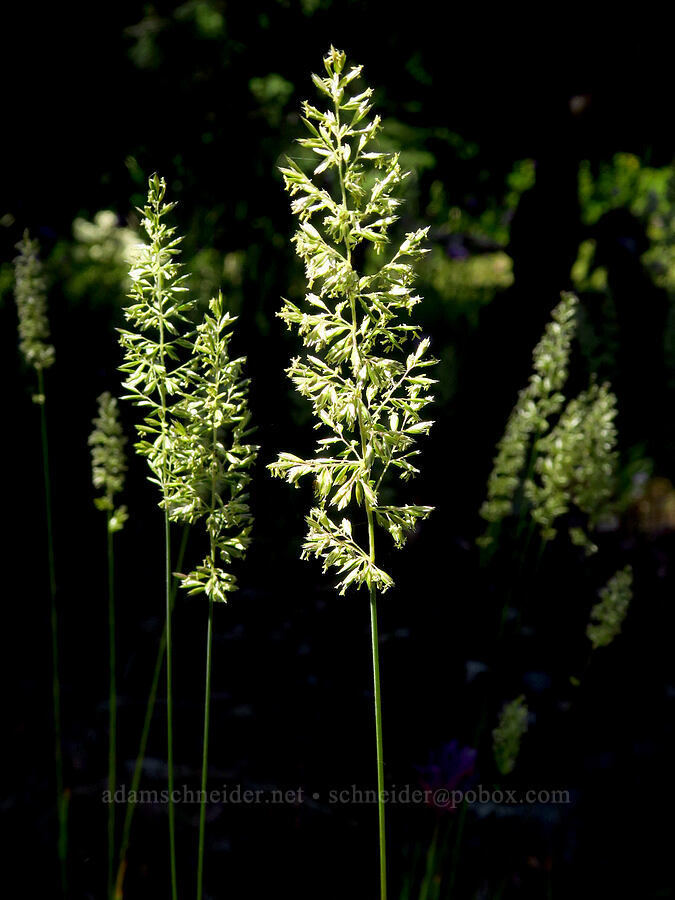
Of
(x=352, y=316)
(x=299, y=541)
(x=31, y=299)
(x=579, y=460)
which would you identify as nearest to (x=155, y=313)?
(x=352, y=316)

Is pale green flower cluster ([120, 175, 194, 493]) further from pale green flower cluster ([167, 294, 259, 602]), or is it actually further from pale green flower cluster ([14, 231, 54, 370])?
pale green flower cluster ([14, 231, 54, 370])

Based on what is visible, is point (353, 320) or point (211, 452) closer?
point (353, 320)

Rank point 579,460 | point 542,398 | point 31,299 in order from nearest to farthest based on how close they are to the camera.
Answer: point 31,299
point 579,460
point 542,398

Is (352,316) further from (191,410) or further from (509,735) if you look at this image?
(509,735)

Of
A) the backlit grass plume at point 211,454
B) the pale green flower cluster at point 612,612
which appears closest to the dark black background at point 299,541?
the pale green flower cluster at point 612,612

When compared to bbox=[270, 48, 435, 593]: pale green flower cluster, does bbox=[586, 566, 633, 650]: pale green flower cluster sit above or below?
below

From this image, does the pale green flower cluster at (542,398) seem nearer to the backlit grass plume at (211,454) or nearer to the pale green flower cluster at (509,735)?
the pale green flower cluster at (509,735)

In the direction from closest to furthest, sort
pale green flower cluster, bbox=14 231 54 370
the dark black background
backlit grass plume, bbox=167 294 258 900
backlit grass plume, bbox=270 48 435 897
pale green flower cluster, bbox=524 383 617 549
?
backlit grass plume, bbox=270 48 435 897, backlit grass plume, bbox=167 294 258 900, pale green flower cluster, bbox=14 231 54 370, pale green flower cluster, bbox=524 383 617 549, the dark black background

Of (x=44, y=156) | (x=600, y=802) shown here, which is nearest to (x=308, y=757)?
(x=600, y=802)

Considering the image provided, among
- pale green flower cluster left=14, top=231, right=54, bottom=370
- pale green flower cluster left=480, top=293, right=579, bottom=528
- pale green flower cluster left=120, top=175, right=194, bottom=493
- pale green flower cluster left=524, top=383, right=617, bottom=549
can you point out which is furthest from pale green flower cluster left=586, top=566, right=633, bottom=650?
pale green flower cluster left=14, top=231, right=54, bottom=370

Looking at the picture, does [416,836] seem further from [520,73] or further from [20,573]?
[520,73]

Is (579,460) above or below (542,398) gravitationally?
below

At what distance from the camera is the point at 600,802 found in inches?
98.7

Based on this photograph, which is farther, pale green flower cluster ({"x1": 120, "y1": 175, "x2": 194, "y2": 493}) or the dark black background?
the dark black background
